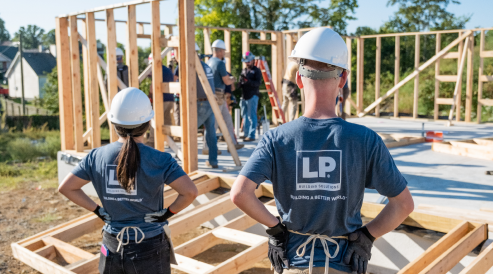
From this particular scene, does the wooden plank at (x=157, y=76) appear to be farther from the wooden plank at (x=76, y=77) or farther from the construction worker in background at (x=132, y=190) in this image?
the construction worker in background at (x=132, y=190)

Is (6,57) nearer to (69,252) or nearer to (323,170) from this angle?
(69,252)

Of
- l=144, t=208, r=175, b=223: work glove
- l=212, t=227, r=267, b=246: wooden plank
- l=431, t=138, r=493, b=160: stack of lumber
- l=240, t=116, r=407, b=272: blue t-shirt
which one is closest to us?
l=240, t=116, r=407, b=272: blue t-shirt

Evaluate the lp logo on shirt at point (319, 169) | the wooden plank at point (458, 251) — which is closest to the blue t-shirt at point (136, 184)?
the lp logo on shirt at point (319, 169)

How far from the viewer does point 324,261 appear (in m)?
1.74

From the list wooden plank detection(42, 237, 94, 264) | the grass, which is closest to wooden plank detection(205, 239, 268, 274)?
wooden plank detection(42, 237, 94, 264)

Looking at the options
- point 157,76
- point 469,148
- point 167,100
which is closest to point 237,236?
point 157,76

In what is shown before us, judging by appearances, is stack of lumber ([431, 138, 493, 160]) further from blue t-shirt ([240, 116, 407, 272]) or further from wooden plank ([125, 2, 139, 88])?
blue t-shirt ([240, 116, 407, 272])

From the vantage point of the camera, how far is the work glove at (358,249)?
1.73 metres

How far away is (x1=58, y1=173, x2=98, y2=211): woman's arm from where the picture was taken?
2449 millimetres

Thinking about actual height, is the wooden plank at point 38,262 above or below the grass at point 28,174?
above

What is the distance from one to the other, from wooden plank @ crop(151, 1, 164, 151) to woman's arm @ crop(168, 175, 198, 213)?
149 inches

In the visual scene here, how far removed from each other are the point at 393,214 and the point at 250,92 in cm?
753

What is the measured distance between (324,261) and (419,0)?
102ft

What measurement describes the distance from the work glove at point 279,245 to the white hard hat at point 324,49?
2.14 feet
